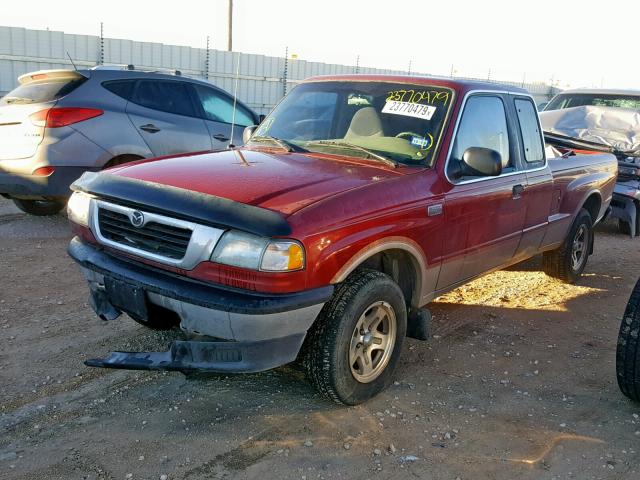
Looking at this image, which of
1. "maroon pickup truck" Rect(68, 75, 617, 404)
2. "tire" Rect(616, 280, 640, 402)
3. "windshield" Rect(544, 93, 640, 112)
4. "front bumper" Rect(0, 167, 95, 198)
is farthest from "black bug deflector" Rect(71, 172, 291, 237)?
"windshield" Rect(544, 93, 640, 112)

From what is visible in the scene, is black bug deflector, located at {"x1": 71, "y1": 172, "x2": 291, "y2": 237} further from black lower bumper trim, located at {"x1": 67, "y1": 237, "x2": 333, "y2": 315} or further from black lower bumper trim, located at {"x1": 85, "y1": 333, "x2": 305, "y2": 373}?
black lower bumper trim, located at {"x1": 85, "y1": 333, "x2": 305, "y2": 373}

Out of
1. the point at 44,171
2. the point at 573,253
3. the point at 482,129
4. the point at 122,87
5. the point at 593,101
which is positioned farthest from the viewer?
the point at 593,101

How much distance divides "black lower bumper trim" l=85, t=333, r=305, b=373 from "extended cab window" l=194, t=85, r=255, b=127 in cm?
531

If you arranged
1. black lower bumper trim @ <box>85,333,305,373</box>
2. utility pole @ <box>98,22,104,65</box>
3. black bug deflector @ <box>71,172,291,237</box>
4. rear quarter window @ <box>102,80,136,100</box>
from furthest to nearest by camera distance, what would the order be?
utility pole @ <box>98,22,104,65</box> < rear quarter window @ <box>102,80,136,100</box> < black lower bumper trim @ <box>85,333,305,373</box> < black bug deflector @ <box>71,172,291,237</box>

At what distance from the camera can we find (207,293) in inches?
119

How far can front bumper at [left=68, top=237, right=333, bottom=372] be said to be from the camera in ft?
9.77

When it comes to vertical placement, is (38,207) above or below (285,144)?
below

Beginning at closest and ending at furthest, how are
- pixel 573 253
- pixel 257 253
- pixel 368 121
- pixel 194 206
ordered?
pixel 257 253
pixel 194 206
pixel 368 121
pixel 573 253

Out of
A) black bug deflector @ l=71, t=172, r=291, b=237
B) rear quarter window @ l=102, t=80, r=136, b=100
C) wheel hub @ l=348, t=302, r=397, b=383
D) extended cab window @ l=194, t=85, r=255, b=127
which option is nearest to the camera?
black bug deflector @ l=71, t=172, r=291, b=237

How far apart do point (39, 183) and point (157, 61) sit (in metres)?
11.1

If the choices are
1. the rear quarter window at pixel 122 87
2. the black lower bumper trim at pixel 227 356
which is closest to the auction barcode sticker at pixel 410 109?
the black lower bumper trim at pixel 227 356

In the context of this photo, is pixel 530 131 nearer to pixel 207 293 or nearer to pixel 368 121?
pixel 368 121

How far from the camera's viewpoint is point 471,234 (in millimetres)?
4270

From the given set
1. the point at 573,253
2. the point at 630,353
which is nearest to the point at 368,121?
the point at 630,353
